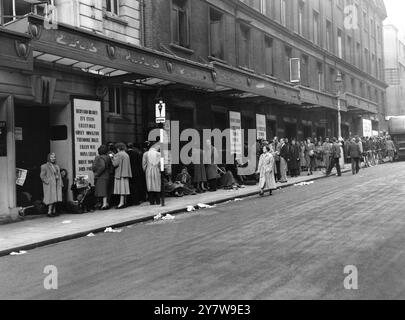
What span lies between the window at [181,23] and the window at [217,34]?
244cm

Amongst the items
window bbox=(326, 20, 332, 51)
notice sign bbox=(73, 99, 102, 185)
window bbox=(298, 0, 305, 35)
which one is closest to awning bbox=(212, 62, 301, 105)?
notice sign bbox=(73, 99, 102, 185)

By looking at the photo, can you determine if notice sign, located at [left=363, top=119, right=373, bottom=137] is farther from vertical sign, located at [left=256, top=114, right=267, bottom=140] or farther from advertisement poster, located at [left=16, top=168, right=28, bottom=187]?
advertisement poster, located at [left=16, top=168, right=28, bottom=187]

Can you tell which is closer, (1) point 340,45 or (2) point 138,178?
(2) point 138,178

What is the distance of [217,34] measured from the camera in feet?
78.8

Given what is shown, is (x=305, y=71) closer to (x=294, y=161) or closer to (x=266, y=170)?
(x=294, y=161)

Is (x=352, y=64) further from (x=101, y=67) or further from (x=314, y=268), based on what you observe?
(x=314, y=268)

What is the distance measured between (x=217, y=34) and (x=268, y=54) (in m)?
6.16

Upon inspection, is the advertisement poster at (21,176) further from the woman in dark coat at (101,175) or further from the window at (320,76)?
the window at (320,76)

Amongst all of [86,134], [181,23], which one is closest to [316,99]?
[181,23]

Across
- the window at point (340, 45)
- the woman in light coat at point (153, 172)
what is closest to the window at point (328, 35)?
the window at point (340, 45)

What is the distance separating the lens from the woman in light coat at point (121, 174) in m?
14.7

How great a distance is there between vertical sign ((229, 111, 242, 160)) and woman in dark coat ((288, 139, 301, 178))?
2.65 metres

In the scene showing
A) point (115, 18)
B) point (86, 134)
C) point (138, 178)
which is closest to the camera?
point (86, 134)

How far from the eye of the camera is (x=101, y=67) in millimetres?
14648
